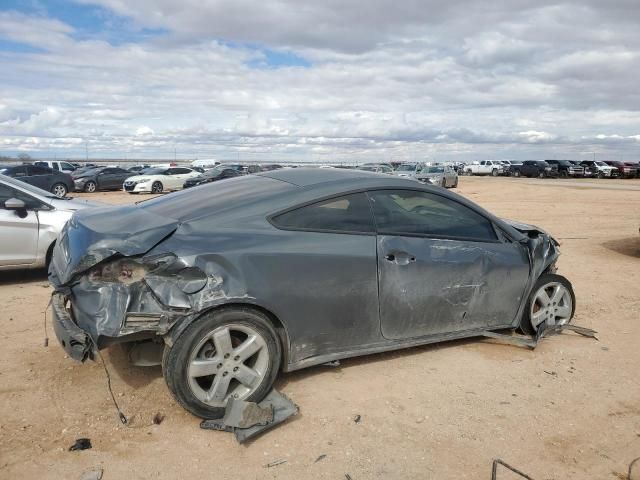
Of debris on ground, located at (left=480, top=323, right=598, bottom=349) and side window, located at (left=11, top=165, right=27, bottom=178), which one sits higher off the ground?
side window, located at (left=11, top=165, right=27, bottom=178)

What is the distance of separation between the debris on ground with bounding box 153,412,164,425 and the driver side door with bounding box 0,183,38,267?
4.19 m

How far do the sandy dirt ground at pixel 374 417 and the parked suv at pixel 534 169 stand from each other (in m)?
48.4

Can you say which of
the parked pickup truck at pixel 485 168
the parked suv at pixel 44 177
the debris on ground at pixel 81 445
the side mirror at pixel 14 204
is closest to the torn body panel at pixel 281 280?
the debris on ground at pixel 81 445

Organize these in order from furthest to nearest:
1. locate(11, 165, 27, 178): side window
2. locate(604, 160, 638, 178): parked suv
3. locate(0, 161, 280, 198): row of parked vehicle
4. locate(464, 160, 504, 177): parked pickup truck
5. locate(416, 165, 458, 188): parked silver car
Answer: locate(464, 160, 504, 177): parked pickup truck → locate(604, 160, 638, 178): parked suv → locate(416, 165, 458, 188): parked silver car → locate(0, 161, 280, 198): row of parked vehicle → locate(11, 165, 27, 178): side window

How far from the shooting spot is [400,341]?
13.4 ft

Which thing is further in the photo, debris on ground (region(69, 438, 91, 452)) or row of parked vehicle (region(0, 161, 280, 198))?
row of parked vehicle (region(0, 161, 280, 198))

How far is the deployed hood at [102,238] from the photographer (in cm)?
332

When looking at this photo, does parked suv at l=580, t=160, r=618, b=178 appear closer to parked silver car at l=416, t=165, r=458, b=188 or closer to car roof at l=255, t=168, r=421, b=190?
parked silver car at l=416, t=165, r=458, b=188

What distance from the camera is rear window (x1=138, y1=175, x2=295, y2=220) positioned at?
379cm

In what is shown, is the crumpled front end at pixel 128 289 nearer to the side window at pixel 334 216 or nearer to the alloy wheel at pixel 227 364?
the alloy wheel at pixel 227 364

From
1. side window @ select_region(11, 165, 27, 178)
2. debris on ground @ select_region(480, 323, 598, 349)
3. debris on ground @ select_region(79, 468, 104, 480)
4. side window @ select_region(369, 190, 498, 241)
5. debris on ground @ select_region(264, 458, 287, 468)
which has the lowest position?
debris on ground @ select_region(79, 468, 104, 480)

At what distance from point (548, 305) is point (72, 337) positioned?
3913mm

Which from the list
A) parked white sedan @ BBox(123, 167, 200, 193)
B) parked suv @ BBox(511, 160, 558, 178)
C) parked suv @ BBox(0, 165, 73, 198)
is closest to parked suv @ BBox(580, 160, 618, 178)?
parked suv @ BBox(511, 160, 558, 178)

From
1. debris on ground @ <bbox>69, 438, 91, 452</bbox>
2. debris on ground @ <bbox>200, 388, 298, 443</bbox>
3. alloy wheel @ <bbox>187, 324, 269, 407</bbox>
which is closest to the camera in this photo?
debris on ground @ <bbox>69, 438, 91, 452</bbox>
